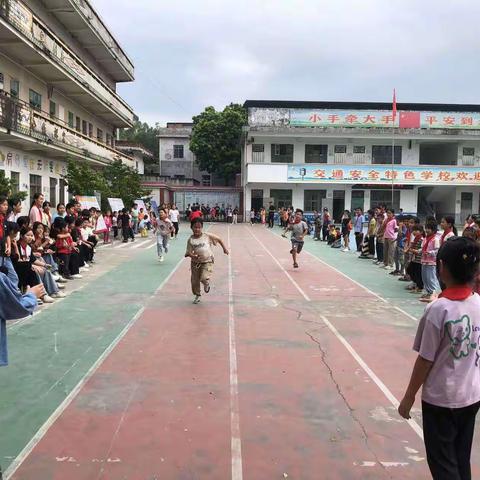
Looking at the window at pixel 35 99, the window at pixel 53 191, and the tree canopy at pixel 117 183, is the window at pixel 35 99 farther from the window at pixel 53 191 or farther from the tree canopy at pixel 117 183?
the window at pixel 53 191

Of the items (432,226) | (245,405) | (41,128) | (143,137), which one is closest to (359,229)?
(432,226)

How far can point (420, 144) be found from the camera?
43.2 metres

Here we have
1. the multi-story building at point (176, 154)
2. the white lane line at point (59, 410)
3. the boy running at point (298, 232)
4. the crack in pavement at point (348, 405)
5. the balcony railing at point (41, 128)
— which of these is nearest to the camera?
the white lane line at point (59, 410)

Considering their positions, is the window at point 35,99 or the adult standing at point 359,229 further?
the window at point 35,99

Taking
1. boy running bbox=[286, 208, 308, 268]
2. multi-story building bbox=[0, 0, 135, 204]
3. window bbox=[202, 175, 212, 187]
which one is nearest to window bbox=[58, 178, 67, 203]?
multi-story building bbox=[0, 0, 135, 204]

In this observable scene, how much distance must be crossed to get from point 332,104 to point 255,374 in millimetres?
38861

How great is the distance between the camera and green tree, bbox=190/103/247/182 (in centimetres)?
4928

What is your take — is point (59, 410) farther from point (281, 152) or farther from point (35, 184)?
point (281, 152)

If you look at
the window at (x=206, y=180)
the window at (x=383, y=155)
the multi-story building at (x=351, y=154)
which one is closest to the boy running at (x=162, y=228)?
the multi-story building at (x=351, y=154)

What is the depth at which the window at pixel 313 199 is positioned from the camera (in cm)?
4197

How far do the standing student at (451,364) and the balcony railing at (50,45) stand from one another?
18.1 meters

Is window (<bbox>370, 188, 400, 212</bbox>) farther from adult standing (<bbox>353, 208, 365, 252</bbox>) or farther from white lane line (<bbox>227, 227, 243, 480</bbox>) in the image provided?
white lane line (<bbox>227, 227, 243, 480</bbox>)

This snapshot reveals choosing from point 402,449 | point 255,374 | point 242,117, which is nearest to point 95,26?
point 242,117

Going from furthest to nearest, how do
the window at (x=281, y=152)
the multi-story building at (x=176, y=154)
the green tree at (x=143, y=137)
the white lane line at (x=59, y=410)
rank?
the green tree at (x=143, y=137) < the multi-story building at (x=176, y=154) < the window at (x=281, y=152) < the white lane line at (x=59, y=410)
